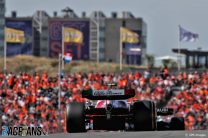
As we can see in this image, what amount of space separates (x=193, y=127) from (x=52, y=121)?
740 cm

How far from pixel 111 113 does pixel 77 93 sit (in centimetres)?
2338

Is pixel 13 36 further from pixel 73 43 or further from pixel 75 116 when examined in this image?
pixel 73 43

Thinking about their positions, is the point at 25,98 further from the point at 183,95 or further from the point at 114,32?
the point at 114,32

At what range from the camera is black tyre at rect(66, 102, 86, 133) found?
56.4 feet

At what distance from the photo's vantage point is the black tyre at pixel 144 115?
17031 millimetres

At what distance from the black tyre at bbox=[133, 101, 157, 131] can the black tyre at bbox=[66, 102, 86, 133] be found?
49.2 inches

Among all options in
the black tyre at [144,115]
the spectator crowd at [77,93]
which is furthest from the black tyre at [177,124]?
the spectator crowd at [77,93]

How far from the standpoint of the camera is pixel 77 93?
1626 inches

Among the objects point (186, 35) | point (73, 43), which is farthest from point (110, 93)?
point (73, 43)

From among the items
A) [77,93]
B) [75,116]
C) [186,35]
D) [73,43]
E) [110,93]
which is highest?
[73,43]

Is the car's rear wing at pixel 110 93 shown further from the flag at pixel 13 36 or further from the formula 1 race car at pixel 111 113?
the flag at pixel 13 36

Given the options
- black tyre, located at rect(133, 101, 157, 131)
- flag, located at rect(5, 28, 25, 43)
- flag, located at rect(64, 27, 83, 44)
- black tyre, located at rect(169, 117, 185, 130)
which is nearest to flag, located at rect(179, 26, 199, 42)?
flag, located at rect(5, 28, 25, 43)

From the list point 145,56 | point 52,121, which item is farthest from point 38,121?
point 145,56

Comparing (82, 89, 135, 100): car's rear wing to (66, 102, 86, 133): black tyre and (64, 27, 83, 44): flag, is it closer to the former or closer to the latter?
(66, 102, 86, 133): black tyre
